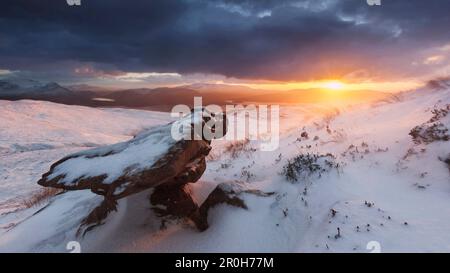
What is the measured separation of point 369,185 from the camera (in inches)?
302

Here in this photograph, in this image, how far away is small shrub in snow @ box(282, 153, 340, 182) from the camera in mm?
8172

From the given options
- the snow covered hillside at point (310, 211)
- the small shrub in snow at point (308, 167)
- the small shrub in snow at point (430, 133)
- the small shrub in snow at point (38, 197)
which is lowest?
the small shrub in snow at point (38, 197)

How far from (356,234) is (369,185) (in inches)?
83.9

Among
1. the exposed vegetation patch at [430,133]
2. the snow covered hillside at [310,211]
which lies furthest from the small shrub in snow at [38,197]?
the exposed vegetation patch at [430,133]

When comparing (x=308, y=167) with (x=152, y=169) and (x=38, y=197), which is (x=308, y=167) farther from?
(x=38, y=197)

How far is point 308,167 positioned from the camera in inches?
329

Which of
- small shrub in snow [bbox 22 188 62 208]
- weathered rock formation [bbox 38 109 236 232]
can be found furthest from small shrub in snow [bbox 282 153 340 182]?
small shrub in snow [bbox 22 188 62 208]

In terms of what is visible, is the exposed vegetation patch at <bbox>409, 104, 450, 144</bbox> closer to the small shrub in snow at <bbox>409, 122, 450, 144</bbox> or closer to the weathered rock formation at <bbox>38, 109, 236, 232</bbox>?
the small shrub in snow at <bbox>409, 122, 450, 144</bbox>

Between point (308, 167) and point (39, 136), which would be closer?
point (308, 167)

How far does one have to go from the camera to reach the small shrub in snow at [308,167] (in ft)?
26.8

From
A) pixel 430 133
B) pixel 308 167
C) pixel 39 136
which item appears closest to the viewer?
pixel 308 167

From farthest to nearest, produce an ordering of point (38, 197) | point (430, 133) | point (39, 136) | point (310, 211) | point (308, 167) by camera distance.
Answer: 1. point (39, 136)
2. point (38, 197)
3. point (430, 133)
4. point (308, 167)
5. point (310, 211)

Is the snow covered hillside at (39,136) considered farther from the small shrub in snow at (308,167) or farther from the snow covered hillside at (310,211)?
the small shrub in snow at (308,167)

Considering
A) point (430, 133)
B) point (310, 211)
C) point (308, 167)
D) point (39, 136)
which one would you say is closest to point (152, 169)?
point (310, 211)
